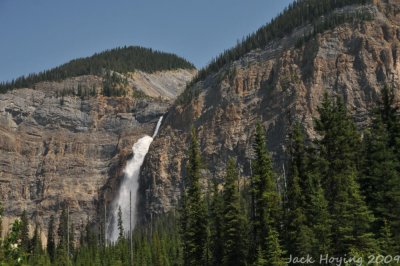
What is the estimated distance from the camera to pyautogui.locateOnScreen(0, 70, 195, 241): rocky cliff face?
17075 centimetres

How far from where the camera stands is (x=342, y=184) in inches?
1478

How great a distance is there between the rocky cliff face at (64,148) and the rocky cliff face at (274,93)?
21100 millimetres

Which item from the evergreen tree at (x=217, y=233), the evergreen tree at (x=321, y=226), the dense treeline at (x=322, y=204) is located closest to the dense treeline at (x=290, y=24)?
the evergreen tree at (x=217, y=233)

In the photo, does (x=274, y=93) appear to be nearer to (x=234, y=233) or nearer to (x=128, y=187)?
(x=128, y=187)

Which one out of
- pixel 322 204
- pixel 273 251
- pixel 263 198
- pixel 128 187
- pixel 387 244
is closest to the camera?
pixel 387 244

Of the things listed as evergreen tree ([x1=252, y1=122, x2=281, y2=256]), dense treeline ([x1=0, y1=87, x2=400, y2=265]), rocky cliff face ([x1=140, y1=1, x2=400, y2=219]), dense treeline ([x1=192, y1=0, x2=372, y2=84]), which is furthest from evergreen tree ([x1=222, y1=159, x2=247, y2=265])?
dense treeline ([x1=192, y1=0, x2=372, y2=84])

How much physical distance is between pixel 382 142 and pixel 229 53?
14024cm

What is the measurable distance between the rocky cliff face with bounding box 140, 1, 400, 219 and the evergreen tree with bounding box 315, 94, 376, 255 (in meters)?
78.1

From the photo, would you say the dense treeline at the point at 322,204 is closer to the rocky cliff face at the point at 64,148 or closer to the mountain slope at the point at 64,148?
the mountain slope at the point at 64,148

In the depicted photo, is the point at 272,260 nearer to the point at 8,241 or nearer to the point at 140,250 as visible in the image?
the point at 8,241

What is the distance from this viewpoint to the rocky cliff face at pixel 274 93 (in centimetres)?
13062

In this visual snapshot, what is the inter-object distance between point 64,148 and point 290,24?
77218 millimetres

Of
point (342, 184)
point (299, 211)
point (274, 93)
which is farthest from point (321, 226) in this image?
point (274, 93)

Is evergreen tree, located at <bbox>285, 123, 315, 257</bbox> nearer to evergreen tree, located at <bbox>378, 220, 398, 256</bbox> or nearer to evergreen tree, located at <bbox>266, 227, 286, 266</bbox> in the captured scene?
evergreen tree, located at <bbox>266, 227, 286, 266</bbox>
